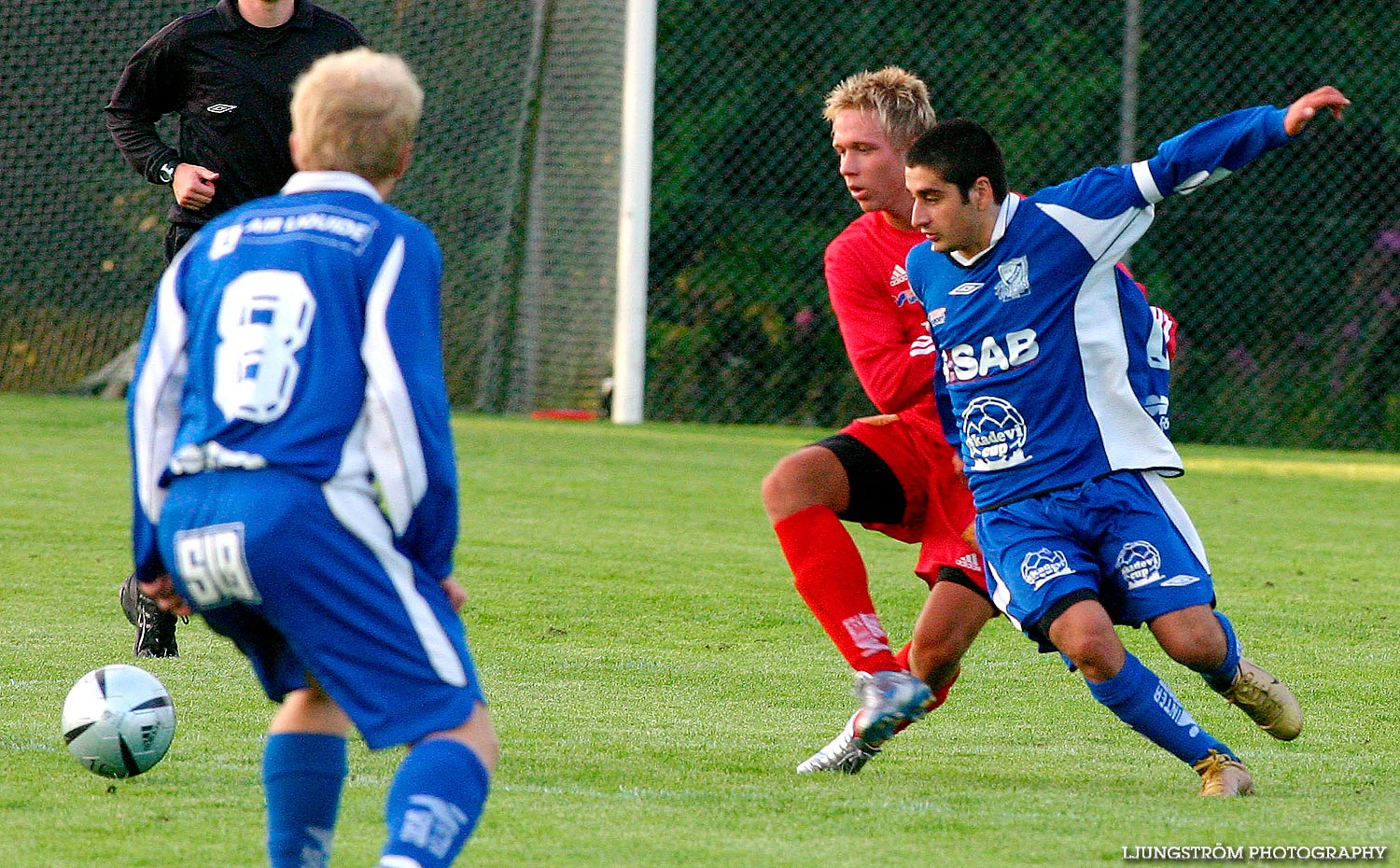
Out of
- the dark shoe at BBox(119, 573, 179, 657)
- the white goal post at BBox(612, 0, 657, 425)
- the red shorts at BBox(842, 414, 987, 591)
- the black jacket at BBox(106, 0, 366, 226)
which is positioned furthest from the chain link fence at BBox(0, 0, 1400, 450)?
the red shorts at BBox(842, 414, 987, 591)

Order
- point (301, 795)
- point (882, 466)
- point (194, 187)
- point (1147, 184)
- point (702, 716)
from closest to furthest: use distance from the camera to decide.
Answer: point (301, 795) < point (1147, 184) < point (882, 466) < point (702, 716) < point (194, 187)

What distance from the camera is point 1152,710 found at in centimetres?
387

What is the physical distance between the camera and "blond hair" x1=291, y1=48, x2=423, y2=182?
8.75 feet

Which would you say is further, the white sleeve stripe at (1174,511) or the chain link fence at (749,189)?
the chain link fence at (749,189)

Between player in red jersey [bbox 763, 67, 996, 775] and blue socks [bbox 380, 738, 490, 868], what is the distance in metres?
1.83

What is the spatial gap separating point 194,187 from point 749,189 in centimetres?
954

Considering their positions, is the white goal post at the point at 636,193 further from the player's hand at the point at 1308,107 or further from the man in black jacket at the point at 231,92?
the player's hand at the point at 1308,107

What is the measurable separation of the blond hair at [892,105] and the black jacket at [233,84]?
1.55m

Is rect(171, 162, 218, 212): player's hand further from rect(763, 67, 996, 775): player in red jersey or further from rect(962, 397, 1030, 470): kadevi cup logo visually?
rect(962, 397, 1030, 470): kadevi cup logo

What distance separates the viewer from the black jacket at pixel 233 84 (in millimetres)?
5090

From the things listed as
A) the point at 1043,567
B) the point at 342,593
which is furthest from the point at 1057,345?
the point at 342,593

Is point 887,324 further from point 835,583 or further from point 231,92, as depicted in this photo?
point 231,92

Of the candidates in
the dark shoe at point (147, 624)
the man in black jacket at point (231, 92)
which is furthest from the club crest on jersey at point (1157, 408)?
the dark shoe at point (147, 624)

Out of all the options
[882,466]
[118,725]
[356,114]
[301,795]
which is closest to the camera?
[356,114]
